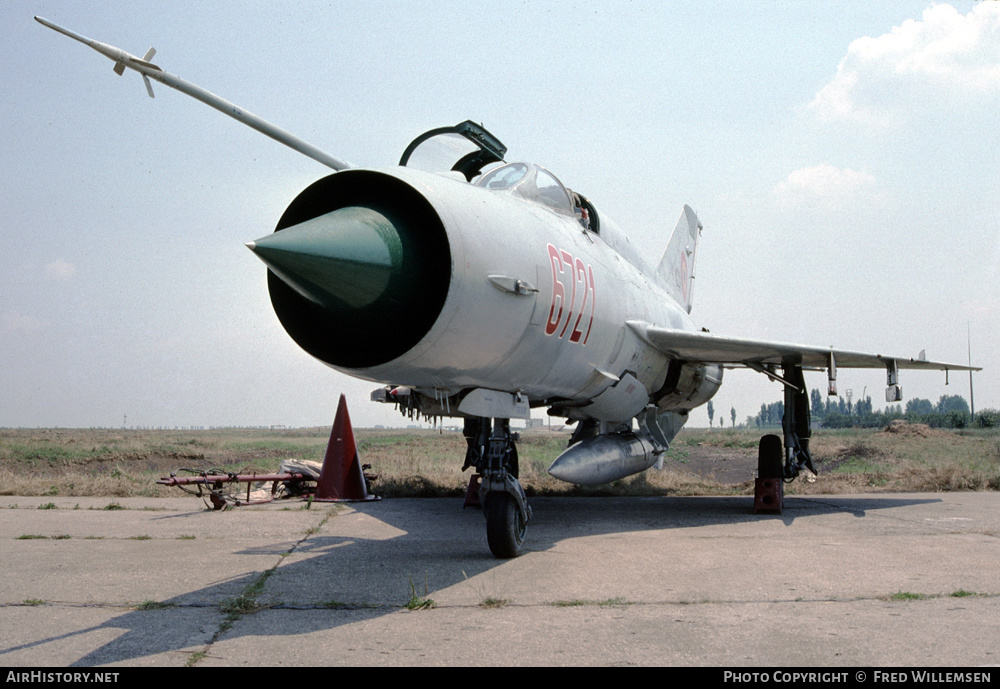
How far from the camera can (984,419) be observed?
60.6 m

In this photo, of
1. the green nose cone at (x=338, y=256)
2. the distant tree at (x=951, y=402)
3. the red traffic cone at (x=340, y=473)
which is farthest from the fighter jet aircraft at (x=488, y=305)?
the distant tree at (x=951, y=402)

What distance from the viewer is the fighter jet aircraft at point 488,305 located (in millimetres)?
4418

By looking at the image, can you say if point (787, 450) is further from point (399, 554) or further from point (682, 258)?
point (399, 554)

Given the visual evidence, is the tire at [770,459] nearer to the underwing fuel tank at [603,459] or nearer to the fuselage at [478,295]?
the underwing fuel tank at [603,459]

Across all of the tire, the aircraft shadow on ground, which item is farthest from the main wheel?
the tire

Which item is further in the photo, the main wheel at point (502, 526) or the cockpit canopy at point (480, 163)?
the cockpit canopy at point (480, 163)

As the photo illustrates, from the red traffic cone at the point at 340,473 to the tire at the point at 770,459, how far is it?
5.46 metres

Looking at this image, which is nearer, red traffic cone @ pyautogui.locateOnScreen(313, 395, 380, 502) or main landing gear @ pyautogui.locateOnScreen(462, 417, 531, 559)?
main landing gear @ pyautogui.locateOnScreen(462, 417, 531, 559)

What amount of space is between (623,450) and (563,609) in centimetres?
432

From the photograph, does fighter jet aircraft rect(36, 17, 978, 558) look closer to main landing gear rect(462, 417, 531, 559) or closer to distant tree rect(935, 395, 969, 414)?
main landing gear rect(462, 417, 531, 559)

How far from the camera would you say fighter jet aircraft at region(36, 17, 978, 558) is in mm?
4418

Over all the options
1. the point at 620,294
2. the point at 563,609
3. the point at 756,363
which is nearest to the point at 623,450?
the point at 620,294

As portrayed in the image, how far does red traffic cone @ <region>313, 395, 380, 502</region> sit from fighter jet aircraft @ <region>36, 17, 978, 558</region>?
4.10 feet

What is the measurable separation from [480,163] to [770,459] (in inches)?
218
